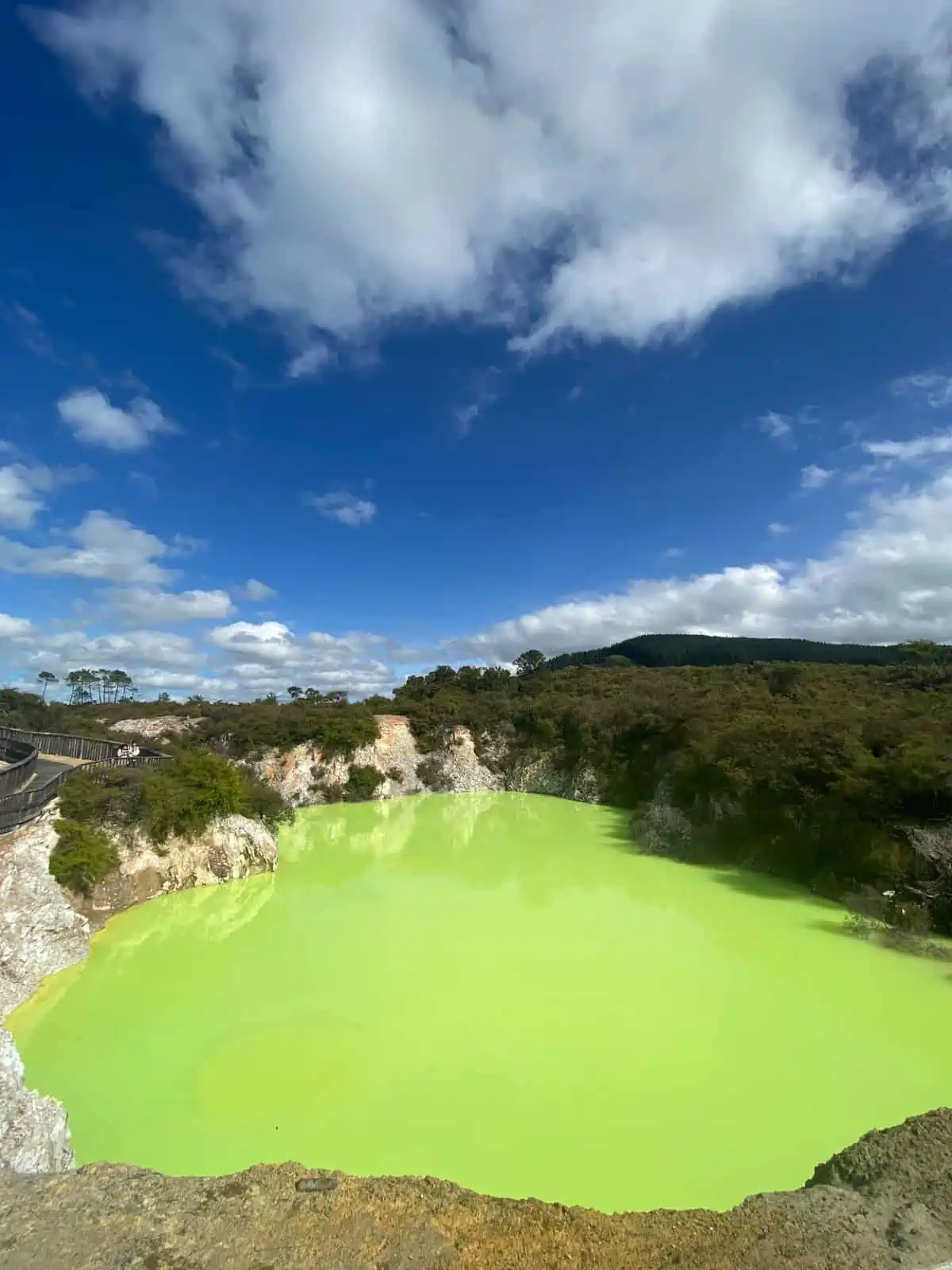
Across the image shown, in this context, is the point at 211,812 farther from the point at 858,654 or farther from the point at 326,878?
the point at 858,654

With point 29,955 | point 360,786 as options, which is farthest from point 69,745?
point 29,955

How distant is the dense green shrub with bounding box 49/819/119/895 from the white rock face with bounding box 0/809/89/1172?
0.18 metres

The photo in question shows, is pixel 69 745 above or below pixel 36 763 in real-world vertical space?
above

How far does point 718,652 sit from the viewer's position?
92312 millimetres

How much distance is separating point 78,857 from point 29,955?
279cm

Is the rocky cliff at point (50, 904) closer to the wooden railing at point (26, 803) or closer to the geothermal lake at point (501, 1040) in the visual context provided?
the wooden railing at point (26, 803)

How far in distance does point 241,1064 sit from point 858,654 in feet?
256

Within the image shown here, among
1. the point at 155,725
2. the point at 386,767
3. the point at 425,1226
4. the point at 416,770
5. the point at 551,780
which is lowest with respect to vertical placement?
the point at 551,780

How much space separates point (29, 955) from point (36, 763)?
1037 cm

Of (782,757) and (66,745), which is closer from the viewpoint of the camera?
(782,757)

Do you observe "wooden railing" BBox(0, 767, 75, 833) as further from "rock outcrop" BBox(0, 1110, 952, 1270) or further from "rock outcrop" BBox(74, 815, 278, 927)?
"rock outcrop" BBox(0, 1110, 952, 1270)

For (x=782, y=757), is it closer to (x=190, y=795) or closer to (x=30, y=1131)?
(x=190, y=795)

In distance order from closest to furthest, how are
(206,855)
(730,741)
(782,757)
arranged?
(206,855) < (782,757) < (730,741)

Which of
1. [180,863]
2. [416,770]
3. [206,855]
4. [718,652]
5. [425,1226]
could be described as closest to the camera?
[425,1226]
